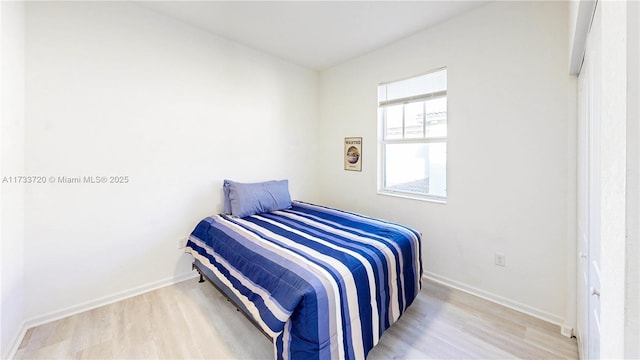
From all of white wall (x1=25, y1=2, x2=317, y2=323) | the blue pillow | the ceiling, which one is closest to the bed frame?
white wall (x1=25, y1=2, x2=317, y2=323)

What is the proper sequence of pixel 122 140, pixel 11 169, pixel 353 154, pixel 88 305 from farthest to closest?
pixel 353 154, pixel 122 140, pixel 88 305, pixel 11 169

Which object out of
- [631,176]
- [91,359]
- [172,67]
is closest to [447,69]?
[631,176]

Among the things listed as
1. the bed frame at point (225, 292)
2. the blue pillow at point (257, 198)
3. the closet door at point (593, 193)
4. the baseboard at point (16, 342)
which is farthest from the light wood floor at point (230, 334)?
the blue pillow at point (257, 198)

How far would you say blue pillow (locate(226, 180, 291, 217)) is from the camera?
9.02 ft

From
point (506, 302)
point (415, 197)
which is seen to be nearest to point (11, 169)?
point (415, 197)

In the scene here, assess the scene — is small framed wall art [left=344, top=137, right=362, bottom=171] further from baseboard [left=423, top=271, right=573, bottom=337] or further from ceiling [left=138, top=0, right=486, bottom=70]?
baseboard [left=423, top=271, right=573, bottom=337]

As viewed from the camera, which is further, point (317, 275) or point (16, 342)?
point (16, 342)

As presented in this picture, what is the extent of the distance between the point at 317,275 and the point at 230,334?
96cm

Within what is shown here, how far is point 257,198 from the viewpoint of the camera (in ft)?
9.48

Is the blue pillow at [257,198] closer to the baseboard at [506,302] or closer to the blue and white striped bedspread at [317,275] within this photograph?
the blue and white striped bedspread at [317,275]

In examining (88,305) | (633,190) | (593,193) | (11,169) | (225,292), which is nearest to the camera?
(633,190)

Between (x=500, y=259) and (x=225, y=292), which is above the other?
(x=500, y=259)

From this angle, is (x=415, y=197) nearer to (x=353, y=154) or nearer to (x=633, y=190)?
(x=353, y=154)

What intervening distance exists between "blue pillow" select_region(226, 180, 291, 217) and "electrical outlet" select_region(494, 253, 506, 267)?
2.17 m
